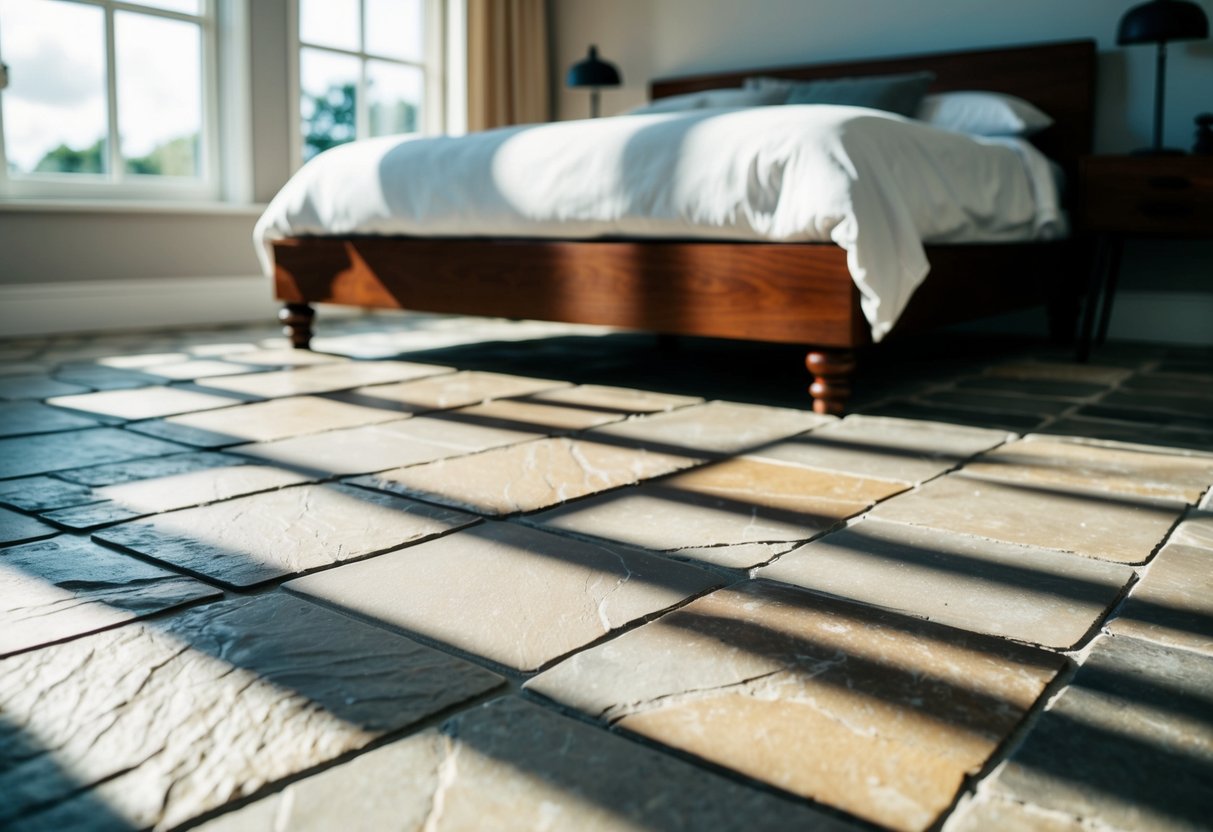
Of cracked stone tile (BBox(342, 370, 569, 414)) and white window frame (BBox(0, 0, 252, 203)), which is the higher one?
white window frame (BBox(0, 0, 252, 203))

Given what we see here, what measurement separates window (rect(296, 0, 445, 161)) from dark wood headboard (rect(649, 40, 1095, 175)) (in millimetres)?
2218

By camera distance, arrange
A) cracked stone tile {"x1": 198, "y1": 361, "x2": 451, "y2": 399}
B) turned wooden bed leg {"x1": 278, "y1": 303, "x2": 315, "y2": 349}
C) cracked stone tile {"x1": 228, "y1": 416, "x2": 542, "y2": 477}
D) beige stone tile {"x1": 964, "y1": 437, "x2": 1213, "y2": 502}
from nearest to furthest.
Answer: beige stone tile {"x1": 964, "y1": 437, "x2": 1213, "y2": 502} < cracked stone tile {"x1": 228, "y1": 416, "x2": 542, "y2": 477} < cracked stone tile {"x1": 198, "y1": 361, "x2": 451, "y2": 399} < turned wooden bed leg {"x1": 278, "y1": 303, "x2": 315, "y2": 349}

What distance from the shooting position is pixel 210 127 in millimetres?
4211

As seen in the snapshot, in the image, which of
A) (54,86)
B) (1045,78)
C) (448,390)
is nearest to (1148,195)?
(1045,78)

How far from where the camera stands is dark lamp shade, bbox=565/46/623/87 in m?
4.51

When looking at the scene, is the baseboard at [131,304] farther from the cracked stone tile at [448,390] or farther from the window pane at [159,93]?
the cracked stone tile at [448,390]

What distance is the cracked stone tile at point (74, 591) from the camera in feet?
3.27

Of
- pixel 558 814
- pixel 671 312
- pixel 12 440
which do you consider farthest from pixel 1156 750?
pixel 12 440

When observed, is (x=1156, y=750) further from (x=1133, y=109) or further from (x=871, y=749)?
(x=1133, y=109)

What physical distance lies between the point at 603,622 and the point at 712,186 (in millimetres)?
1411

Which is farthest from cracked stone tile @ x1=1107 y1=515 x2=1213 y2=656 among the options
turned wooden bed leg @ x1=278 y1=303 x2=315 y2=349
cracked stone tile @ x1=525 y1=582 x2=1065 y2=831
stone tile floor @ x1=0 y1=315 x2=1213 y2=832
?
turned wooden bed leg @ x1=278 y1=303 x2=315 y2=349

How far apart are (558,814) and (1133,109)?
3900mm

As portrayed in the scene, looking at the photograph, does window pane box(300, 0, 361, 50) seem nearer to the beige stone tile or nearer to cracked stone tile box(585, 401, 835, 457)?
cracked stone tile box(585, 401, 835, 457)

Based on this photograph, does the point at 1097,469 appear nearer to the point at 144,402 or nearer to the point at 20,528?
the point at 20,528
